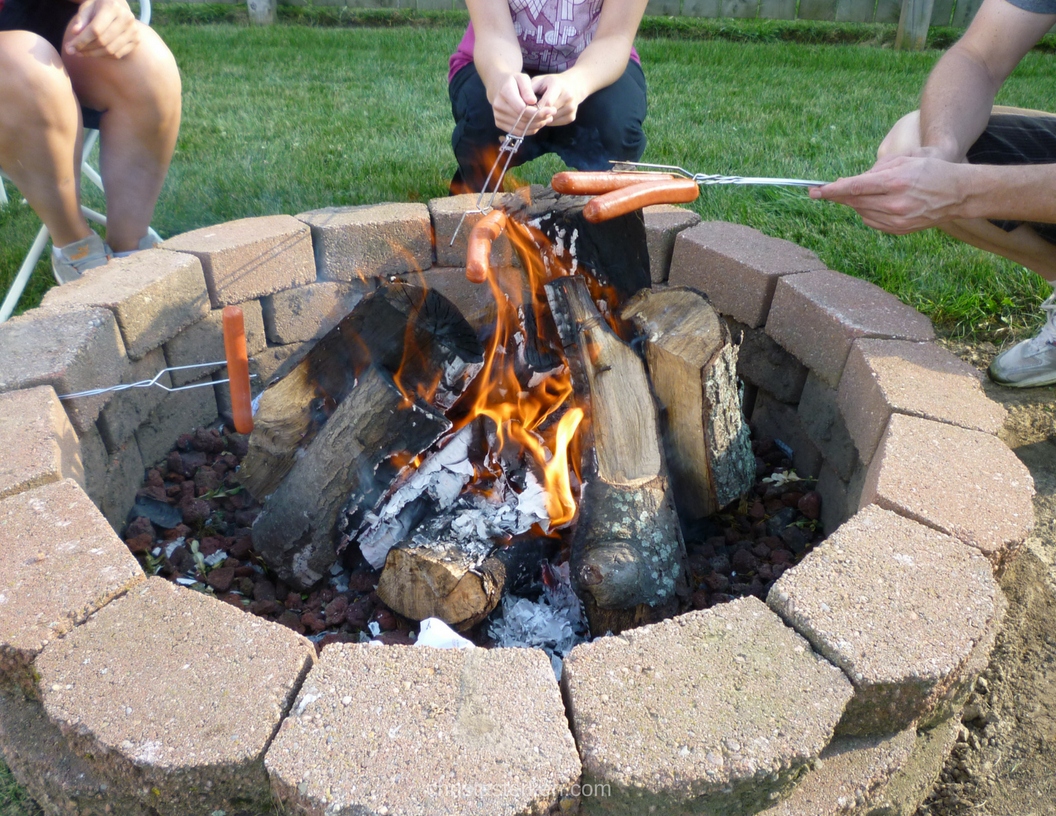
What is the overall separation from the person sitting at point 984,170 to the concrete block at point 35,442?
209 cm

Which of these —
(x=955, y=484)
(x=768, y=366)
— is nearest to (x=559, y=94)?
(x=768, y=366)

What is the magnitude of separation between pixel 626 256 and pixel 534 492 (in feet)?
2.82

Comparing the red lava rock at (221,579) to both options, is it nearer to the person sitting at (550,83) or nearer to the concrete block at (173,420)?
the concrete block at (173,420)

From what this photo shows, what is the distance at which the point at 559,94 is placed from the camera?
Result: 2.21 m

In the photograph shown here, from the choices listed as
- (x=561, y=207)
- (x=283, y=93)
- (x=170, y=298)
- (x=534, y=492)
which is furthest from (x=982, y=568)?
(x=283, y=93)

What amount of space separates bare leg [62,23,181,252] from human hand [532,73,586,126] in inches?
56.3

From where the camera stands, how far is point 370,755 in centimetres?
117

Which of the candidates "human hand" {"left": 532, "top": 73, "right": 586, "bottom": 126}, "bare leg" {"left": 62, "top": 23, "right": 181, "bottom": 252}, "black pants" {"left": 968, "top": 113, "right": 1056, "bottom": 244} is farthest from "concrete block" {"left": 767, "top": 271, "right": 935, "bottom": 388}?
"bare leg" {"left": 62, "top": 23, "right": 181, "bottom": 252}

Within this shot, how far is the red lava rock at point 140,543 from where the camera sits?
209 cm

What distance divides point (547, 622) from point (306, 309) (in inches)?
60.4

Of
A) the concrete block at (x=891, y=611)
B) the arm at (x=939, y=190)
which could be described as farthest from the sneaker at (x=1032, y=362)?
the concrete block at (x=891, y=611)

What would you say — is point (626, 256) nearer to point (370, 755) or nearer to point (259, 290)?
point (259, 290)

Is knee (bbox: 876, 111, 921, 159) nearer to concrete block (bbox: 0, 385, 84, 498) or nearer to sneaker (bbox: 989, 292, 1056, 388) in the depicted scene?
sneaker (bbox: 989, 292, 1056, 388)

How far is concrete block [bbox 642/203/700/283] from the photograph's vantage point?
2.79 m
